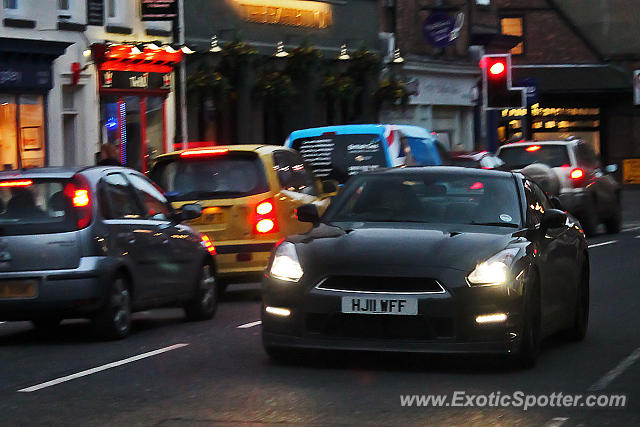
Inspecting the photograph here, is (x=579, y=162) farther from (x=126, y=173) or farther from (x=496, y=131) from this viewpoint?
(x=496, y=131)

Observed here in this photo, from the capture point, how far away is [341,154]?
20609mm

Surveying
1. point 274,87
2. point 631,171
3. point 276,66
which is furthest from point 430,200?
point 631,171

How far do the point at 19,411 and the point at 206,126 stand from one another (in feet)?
85.8

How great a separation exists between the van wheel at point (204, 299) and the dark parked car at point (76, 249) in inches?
30.0

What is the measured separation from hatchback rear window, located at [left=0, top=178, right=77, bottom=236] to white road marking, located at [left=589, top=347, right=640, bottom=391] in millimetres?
4562

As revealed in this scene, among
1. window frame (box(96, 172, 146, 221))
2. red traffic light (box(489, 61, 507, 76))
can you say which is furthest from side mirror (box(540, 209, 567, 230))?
red traffic light (box(489, 61, 507, 76))

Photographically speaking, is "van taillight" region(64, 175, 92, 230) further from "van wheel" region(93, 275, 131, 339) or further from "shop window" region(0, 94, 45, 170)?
"shop window" region(0, 94, 45, 170)

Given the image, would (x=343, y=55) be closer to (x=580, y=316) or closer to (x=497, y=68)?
(x=497, y=68)

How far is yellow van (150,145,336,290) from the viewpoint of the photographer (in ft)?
54.4

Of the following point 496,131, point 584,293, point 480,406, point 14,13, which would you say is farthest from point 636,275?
point 496,131

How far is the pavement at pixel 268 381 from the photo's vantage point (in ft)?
28.1

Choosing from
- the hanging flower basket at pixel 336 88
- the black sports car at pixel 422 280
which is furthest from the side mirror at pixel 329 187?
the hanging flower basket at pixel 336 88

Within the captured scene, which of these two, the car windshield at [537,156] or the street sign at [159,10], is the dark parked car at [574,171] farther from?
the street sign at [159,10]

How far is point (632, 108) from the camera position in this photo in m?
58.9
